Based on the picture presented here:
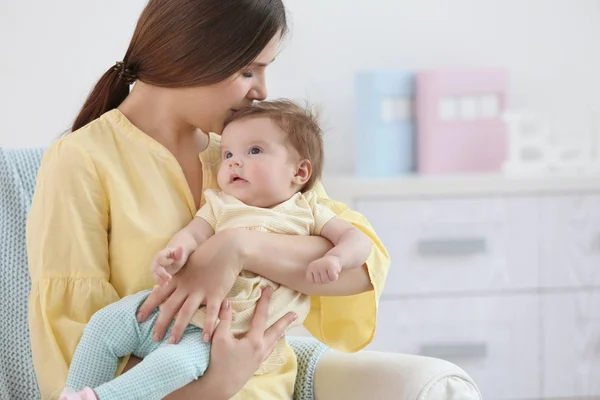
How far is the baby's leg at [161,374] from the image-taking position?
1271mm

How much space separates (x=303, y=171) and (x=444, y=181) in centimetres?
126

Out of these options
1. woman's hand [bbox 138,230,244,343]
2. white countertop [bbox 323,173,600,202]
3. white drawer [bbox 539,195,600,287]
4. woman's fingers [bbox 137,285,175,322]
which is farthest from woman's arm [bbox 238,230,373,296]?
white drawer [bbox 539,195,600,287]

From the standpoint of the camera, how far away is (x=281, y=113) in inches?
59.9

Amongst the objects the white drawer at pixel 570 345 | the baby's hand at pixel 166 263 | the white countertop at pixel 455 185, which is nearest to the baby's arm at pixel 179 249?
the baby's hand at pixel 166 263

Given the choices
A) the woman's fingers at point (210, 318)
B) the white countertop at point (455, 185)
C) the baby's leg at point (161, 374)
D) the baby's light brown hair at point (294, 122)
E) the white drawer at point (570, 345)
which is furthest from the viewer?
the white drawer at point (570, 345)

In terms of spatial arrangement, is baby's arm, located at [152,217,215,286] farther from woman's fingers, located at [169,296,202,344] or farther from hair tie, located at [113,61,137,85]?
hair tie, located at [113,61,137,85]

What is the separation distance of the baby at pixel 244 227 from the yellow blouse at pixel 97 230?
57 mm

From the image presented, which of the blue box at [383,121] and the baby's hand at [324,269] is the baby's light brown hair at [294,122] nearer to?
the baby's hand at [324,269]

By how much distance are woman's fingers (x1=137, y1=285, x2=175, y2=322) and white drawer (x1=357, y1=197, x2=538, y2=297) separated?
4.52ft

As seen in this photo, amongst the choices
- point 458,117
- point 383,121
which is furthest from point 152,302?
point 458,117

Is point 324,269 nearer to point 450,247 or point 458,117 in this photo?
point 450,247

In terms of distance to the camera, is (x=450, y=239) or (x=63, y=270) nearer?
(x=63, y=270)

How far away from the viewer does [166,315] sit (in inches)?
54.8

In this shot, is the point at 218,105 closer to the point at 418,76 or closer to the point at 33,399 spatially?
the point at 33,399
